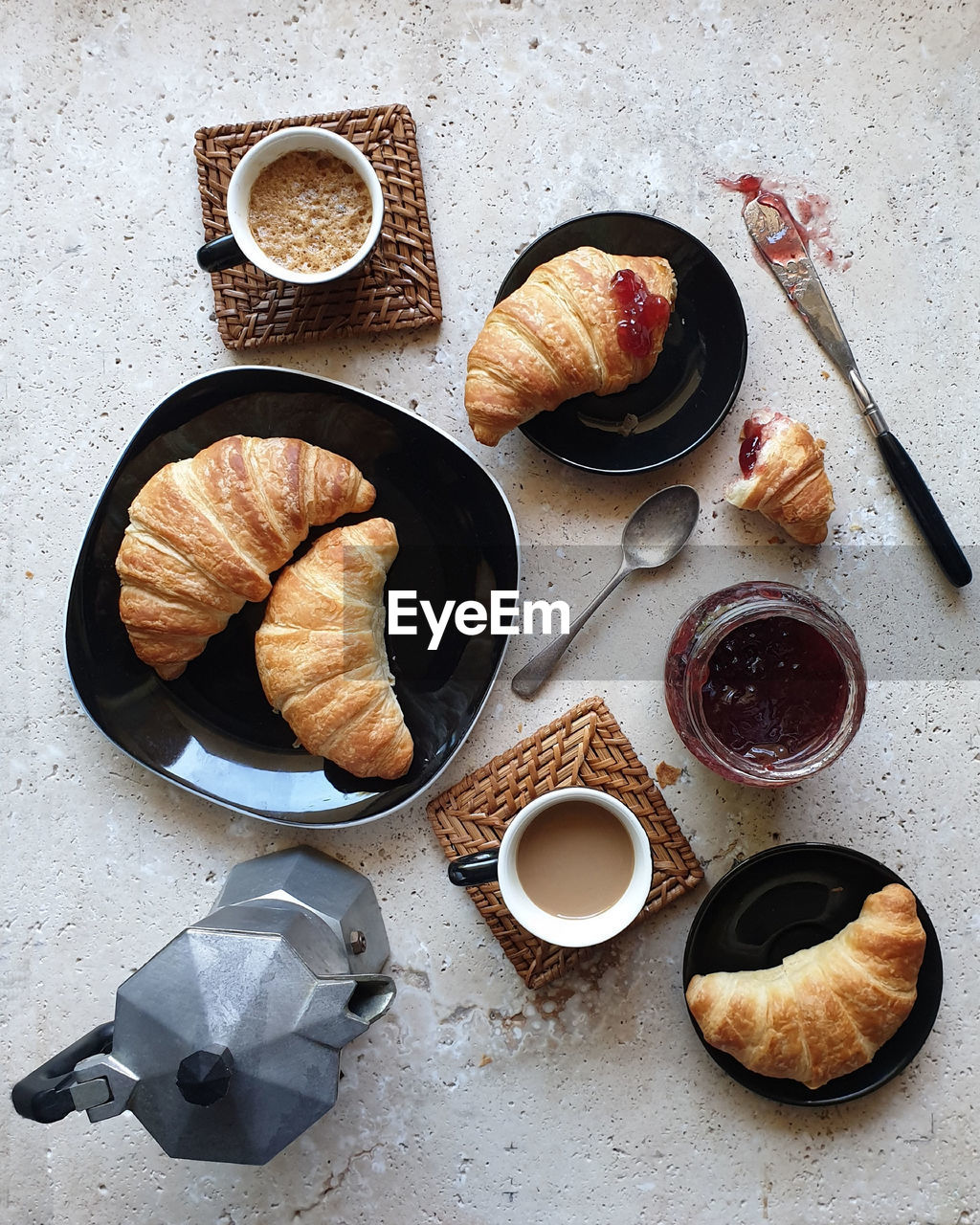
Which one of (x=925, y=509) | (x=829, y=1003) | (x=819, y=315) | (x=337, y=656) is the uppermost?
(x=337, y=656)

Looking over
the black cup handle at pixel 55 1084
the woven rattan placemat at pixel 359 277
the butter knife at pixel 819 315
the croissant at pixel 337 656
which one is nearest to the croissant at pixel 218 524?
the croissant at pixel 337 656

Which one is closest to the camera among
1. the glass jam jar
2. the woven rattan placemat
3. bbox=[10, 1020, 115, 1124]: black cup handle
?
bbox=[10, 1020, 115, 1124]: black cup handle

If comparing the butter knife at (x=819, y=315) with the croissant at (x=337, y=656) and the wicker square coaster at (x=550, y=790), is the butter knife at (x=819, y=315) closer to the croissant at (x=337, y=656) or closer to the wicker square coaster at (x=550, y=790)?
the wicker square coaster at (x=550, y=790)

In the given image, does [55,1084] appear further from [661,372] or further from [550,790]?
[661,372]

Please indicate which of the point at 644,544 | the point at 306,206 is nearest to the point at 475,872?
the point at 644,544

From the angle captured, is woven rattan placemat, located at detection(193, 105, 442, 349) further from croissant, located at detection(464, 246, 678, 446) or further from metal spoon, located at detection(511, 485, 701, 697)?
metal spoon, located at detection(511, 485, 701, 697)

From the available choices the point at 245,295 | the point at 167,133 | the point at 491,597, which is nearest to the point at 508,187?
the point at 245,295

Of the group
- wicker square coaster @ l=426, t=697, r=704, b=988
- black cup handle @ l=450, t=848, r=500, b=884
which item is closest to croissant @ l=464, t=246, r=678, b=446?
wicker square coaster @ l=426, t=697, r=704, b=988
